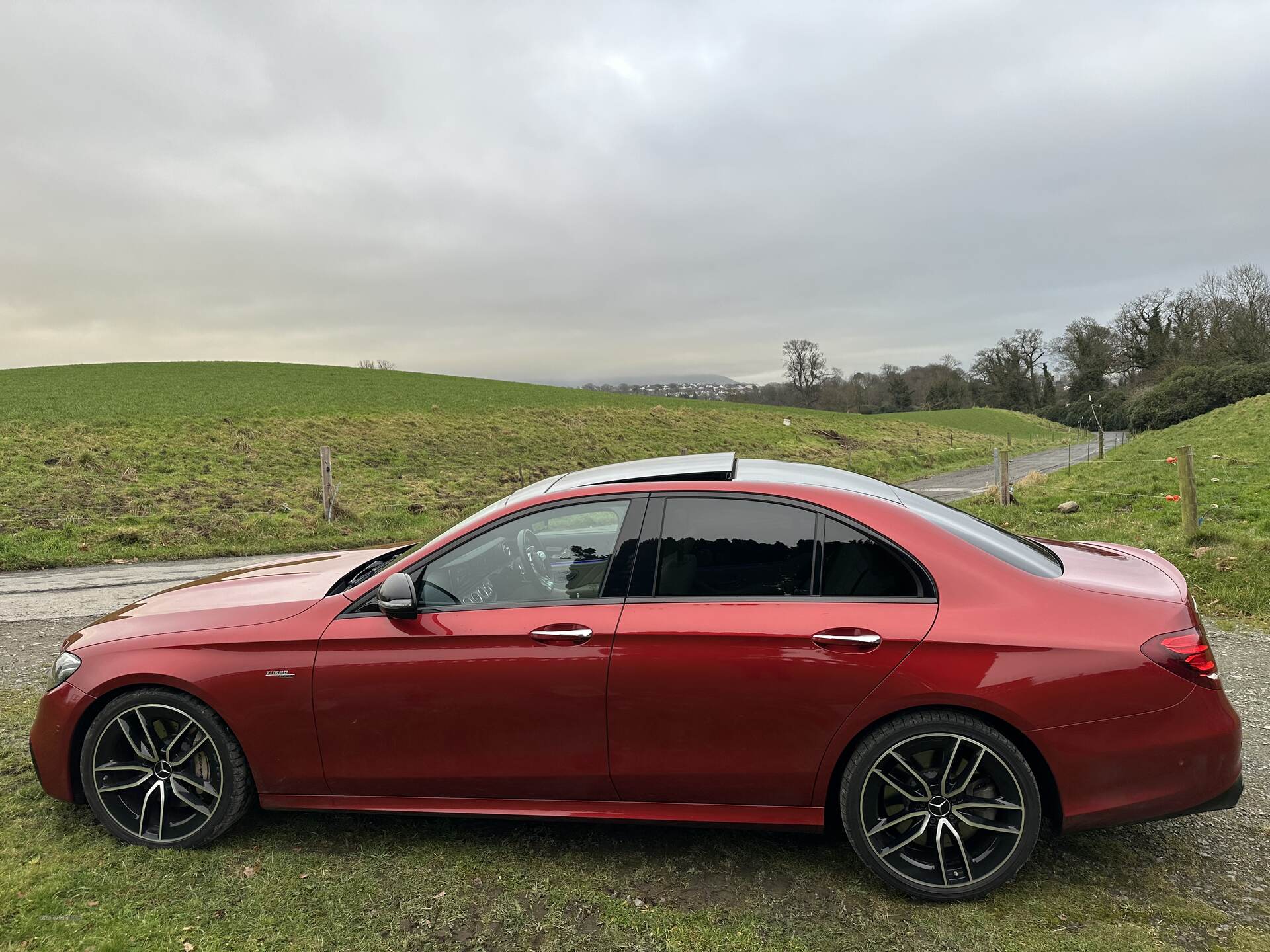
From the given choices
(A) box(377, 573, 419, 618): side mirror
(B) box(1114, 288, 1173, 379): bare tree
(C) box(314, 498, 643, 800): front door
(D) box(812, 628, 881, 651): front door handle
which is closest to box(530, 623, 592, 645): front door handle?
(C) box(314, 498, 643, 800): front door

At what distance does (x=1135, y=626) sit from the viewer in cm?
256

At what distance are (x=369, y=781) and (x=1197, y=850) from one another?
3260 millimetres

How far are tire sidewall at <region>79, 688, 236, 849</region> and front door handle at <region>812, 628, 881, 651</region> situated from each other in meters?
2.37

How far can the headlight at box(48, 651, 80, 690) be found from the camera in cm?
307

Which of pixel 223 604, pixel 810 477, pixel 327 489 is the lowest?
pixel 327 489

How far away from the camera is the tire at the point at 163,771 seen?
2.99 meters

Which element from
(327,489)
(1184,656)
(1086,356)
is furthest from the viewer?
(1086,356)

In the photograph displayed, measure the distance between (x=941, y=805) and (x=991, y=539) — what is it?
1083mm

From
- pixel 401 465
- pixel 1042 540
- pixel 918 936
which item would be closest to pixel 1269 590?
pixel 1042 540

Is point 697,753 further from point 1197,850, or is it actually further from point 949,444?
point 949,444

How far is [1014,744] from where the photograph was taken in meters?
2.59

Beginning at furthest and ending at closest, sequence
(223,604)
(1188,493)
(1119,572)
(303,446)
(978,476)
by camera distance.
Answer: (978,476)
(303,446)
(1188,493)
(223,604)
(1119,572)

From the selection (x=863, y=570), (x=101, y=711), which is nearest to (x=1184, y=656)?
(x=863, y=570)

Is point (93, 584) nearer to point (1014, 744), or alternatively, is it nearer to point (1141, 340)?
point (1014, 744)
